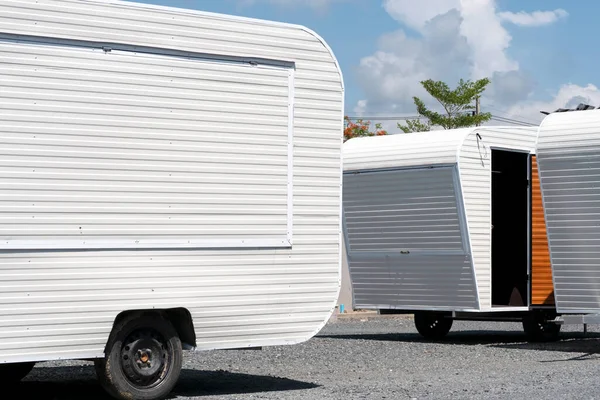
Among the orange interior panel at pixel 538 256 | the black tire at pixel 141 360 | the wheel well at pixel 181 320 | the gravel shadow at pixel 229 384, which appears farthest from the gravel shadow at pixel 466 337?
the black tire at pixel 141 360

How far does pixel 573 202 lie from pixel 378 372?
13.0 feet

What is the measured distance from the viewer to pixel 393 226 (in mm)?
16281

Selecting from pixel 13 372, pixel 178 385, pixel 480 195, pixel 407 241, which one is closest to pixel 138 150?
pixel 178 385

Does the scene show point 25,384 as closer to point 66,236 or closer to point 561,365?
point 66,236

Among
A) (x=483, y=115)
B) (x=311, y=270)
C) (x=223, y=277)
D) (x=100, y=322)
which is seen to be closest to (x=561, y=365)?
(x=311, y=270)

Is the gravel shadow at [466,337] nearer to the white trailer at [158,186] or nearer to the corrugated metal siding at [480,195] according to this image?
the corrugated metal siding at [480,195]

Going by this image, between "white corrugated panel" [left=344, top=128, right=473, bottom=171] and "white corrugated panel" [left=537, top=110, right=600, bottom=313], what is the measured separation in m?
1.41

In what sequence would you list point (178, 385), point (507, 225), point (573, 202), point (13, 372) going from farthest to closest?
1. point (507, 225)
2. point (573, 202)
3. point (178, 385)
4. point (13, 372)

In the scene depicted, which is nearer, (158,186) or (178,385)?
(158,186)

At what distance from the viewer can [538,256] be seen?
634 inches

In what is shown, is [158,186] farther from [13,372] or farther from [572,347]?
[572,347]

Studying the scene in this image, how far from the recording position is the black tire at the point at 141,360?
9305mm

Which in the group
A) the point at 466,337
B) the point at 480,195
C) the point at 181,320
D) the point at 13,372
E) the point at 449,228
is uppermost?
the point at 480,195

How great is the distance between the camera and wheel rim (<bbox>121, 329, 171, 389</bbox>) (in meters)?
9.41
